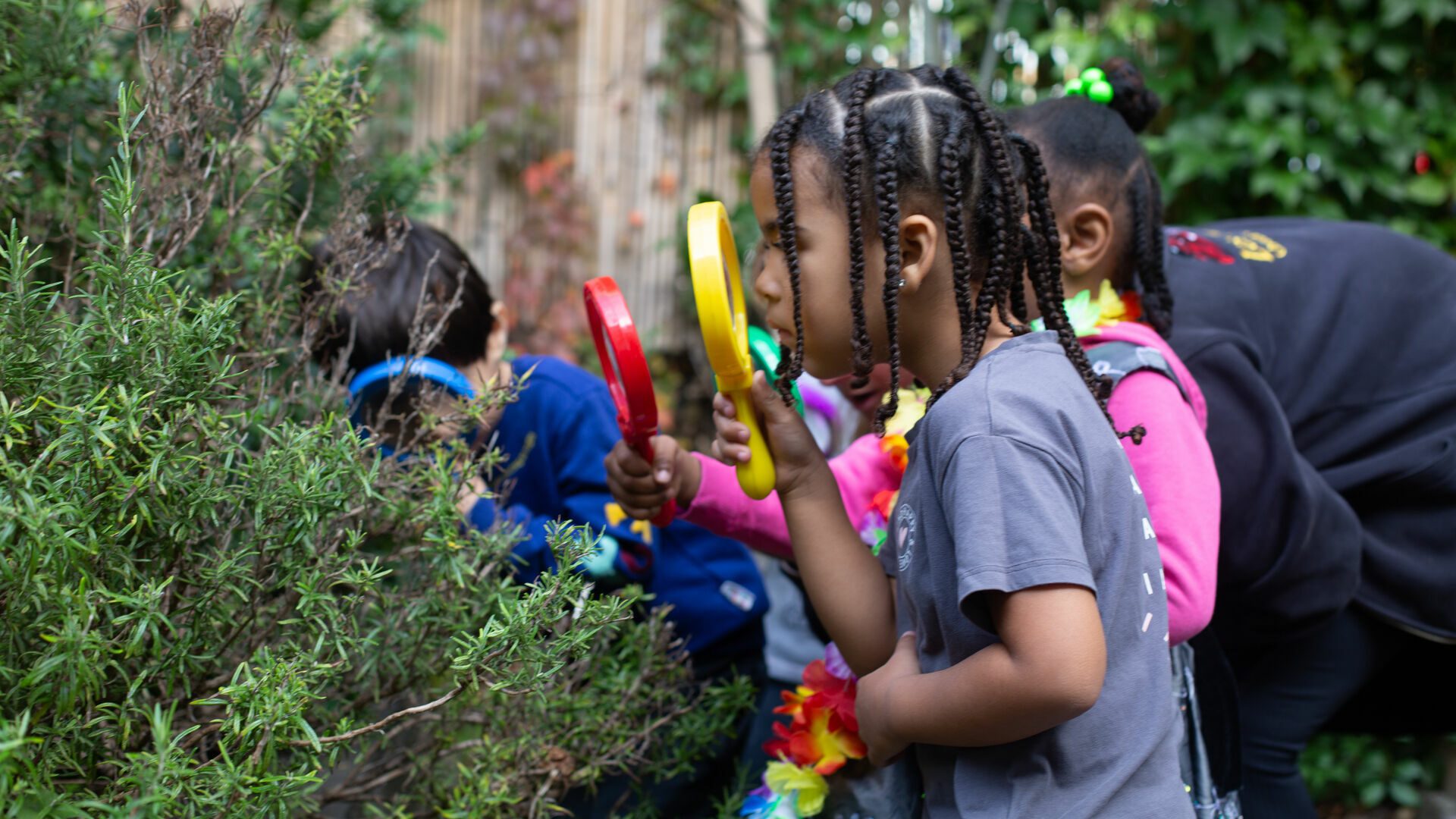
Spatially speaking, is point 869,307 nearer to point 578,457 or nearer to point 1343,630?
point 578,457

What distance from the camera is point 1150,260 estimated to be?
190 cm

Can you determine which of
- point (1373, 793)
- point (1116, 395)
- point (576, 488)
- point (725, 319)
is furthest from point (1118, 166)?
point (1373, 793)

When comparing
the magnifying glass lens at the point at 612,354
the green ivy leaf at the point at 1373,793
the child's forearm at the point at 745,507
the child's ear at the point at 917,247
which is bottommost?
the green ivy leaf at the point at 1373,793

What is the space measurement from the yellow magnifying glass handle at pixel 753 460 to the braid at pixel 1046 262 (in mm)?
403

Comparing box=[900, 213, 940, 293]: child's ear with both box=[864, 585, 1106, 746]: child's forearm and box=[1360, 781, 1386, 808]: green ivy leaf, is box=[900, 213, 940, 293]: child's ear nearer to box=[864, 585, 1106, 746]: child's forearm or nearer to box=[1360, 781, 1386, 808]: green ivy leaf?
box=[864, 585, 1106, 746]: child's forearm

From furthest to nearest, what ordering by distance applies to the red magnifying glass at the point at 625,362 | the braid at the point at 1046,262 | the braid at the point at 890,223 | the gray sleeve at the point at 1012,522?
the red magnifying glass at the point at 625,362 → the braid at the point at 1046,262 → the braid at the point at 890,223 → the gray sleeve at the point at 1012,522

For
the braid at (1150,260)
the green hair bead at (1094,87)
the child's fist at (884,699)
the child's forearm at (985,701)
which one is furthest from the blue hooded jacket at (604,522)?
the green hair bead at (1094,87)

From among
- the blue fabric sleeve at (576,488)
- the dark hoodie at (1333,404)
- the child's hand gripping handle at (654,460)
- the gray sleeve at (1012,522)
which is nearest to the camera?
the gray sleeve at (1012,522)

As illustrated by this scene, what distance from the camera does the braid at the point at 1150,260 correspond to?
1.86m

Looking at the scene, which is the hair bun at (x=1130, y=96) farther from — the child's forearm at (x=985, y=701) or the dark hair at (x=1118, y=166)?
the child's forearm at (x=985, y=701)

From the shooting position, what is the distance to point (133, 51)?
2189 mm

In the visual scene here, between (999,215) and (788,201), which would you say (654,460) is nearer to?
(788,201)

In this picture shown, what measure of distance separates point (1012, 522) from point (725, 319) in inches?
17.7

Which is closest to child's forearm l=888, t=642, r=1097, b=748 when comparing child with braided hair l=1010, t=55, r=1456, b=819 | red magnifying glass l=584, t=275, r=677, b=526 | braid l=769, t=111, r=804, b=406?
braid l=769, t=111, r=804, b=406
